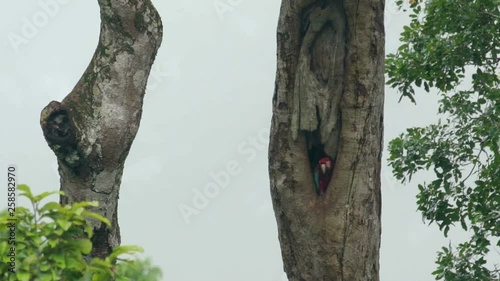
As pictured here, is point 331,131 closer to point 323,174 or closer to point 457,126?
point 323,174

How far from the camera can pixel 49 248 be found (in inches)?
168

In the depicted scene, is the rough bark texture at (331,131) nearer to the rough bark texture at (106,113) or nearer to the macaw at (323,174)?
the macaw at (323,174)

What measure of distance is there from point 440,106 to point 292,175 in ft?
18.1

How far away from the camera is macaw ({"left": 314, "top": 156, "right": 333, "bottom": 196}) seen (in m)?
6.66

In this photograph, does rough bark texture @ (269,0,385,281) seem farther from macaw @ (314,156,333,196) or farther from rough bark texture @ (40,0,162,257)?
rough bark texture @ (40,0,162,257)

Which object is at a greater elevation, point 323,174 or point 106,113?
point 106,113

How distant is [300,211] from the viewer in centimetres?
662

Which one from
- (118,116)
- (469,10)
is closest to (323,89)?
(118,116)

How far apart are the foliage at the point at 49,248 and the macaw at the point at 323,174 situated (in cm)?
256

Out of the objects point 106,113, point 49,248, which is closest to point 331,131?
point 106,113

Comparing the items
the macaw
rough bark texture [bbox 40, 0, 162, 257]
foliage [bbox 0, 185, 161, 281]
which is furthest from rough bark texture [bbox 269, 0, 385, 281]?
foliage [bbox 0, 185, 161, 281]

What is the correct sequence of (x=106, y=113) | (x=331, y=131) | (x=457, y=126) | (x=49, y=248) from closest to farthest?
(x=49, y=248) → (x=106, y=113) → (x=331, y=131) → (x=457, y=126)

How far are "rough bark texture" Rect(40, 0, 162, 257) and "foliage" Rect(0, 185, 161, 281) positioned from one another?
2.10 meters

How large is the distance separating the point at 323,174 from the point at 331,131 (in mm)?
353
